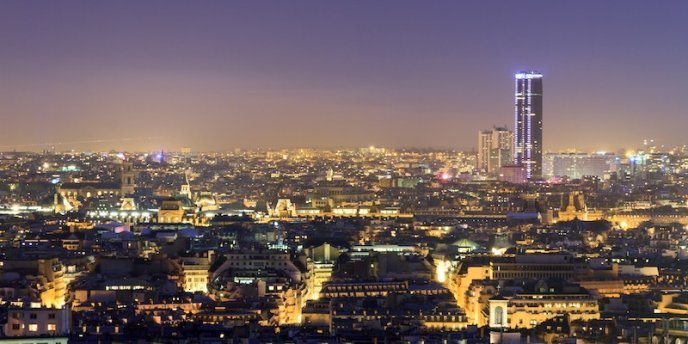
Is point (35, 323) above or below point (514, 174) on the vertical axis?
above

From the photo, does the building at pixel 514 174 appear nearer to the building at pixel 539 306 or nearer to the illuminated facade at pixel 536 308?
the building at pixel 539 306

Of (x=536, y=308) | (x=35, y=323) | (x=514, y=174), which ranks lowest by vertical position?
(x=514, y=174)

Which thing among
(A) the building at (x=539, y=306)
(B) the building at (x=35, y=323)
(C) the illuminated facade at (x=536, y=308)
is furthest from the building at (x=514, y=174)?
(B) the building at (x=35, y=323)

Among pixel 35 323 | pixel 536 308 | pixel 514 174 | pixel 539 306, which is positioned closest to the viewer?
pixel 35 323

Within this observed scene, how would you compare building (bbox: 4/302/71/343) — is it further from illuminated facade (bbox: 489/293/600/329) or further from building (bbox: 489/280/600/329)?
illuminated facade (bbox: 489/293/600/329)

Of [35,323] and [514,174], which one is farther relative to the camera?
[514,174]

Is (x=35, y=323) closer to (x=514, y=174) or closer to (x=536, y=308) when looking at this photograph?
(x=536, y=308)

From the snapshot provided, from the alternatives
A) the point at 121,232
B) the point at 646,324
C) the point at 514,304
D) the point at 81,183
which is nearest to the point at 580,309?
the point at 514,304

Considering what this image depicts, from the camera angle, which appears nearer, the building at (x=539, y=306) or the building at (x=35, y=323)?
the building at (x=35, y=323)

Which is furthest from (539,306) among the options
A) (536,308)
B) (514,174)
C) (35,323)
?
(514,174)

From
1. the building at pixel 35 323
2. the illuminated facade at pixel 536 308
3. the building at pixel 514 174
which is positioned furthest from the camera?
the building at pixel 514 174

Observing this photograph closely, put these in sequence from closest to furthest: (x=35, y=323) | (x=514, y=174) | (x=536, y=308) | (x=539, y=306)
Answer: (x=35, y=323), (x=536, y=308), (x=539, y=306), (x=514, y=174)

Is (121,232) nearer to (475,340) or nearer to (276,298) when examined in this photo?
(276,298)
